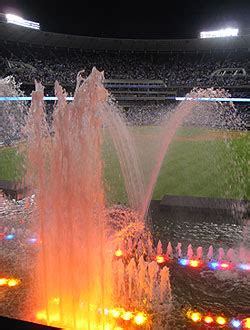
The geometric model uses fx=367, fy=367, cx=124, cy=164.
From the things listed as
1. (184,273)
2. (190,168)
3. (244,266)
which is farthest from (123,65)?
(184,273)

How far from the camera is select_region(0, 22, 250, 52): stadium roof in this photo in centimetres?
3859

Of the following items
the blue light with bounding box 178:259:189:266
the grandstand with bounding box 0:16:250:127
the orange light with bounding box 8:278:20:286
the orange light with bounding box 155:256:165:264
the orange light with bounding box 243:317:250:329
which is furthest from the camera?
the grandstand with bounding box 0:16:250:127

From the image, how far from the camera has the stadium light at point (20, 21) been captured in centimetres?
3666

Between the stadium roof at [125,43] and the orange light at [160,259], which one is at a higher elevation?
the stadium roof at [125,43]

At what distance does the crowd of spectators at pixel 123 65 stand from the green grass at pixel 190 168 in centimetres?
1935

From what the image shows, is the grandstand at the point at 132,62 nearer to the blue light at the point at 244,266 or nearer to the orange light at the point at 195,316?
the blue light at the point at 244,266

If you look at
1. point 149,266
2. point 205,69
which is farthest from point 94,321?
point 205,69

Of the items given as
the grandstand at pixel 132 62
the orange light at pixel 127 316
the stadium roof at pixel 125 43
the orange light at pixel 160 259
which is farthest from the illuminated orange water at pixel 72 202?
the stadium roof at pixel 125 43

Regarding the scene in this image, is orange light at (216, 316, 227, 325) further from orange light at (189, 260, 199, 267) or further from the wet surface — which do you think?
orange light at (189, 260, 199, 267)

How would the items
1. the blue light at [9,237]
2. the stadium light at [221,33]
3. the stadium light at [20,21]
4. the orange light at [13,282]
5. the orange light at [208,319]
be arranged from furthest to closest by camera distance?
the stadium light at [221,33] < the stadium light at [20,21] < the blue light at [9,237] < the orange light at [13,282] < the orange light at [208,319]

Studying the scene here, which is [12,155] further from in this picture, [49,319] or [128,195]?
[49,319]

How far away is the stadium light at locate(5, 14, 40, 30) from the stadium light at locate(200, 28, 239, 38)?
17907mm

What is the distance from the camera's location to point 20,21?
37.2 metres

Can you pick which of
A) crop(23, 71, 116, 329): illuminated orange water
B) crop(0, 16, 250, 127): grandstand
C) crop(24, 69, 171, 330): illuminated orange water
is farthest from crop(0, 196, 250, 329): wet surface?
crop(0, 16, 250, 127): grandstand
